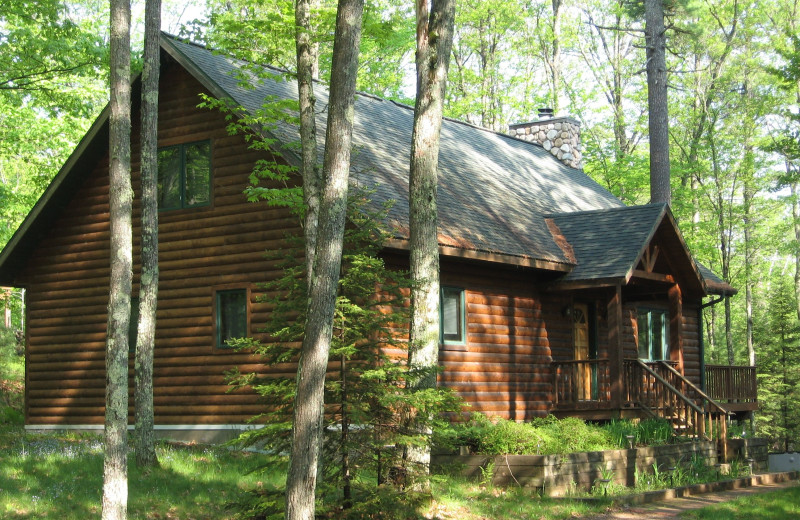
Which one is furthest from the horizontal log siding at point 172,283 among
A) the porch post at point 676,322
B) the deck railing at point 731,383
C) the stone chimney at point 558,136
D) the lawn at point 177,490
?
the stone chimney at point 558,136

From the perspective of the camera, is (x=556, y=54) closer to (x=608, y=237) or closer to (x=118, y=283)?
(x=608, y=237)

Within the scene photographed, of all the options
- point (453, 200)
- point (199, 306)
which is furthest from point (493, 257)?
point (199, 306)

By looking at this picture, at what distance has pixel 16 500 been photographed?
10.3 meters

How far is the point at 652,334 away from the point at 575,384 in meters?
5.00

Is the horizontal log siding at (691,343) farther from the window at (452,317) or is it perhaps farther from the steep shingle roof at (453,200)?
the window at (452,317)

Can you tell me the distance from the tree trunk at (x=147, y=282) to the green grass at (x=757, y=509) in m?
7.32

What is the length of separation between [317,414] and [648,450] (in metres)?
8.03

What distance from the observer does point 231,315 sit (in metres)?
16.6

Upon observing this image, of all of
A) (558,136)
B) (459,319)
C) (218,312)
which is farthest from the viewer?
(558,136)

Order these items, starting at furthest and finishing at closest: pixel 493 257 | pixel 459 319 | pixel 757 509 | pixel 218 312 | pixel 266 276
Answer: pixel 459 319
pixel 218 312
pixel 493 257
pixel 266 276
pixel 757 509

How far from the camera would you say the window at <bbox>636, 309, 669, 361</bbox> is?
22.2 meters

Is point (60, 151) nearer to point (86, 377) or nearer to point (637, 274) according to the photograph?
point (86, 377)

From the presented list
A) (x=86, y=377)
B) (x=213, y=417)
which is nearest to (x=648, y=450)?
(x=213, y=417)

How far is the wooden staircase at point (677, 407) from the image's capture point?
17.1 meters
